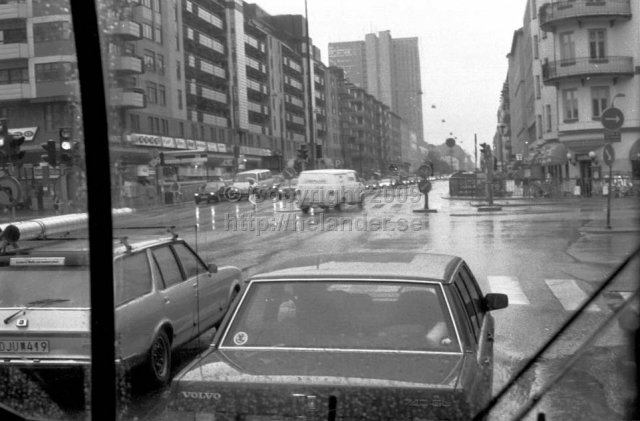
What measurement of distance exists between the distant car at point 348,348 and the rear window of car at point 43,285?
1.25 metres

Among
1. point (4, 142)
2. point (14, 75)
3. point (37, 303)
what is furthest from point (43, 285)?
point (14, 75)

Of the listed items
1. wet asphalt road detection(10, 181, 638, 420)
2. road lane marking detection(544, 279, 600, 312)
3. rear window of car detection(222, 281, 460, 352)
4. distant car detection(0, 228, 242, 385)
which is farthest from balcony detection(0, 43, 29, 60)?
road lane marking detection(544, 279, 600, 312)

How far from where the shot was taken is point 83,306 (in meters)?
4.55

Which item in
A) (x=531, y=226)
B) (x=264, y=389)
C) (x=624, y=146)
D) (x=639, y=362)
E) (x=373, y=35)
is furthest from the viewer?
(x=531, y=226)

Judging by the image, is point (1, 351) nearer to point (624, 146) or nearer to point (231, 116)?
point (231, 116)

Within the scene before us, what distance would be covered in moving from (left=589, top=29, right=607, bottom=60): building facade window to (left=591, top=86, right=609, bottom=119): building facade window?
0.51 feet

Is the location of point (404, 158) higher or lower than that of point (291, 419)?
higher

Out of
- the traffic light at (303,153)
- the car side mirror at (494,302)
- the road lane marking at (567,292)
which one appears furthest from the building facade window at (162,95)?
the road lane marking at (567,292)

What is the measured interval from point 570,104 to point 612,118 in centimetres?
95

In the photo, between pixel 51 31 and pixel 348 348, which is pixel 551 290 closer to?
pixel 348 348

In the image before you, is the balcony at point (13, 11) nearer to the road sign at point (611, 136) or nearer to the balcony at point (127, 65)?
the balcony at point (127, 65)

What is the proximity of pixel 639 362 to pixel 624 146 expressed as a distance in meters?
1.88

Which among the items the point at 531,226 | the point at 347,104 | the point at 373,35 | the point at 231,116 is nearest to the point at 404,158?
the point at 347,104

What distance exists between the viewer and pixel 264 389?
3.14 metres
